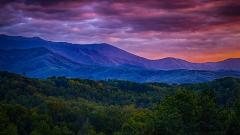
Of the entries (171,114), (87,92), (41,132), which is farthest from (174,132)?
(87,92)

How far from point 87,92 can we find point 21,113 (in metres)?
82.8

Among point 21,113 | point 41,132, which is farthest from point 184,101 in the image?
point 21,113

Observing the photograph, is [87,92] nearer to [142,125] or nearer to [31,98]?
[31,98]

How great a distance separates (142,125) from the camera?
167ft

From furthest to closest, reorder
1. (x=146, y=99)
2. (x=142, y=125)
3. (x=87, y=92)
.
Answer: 1. (x=87, y=92)
2. (x=146, y=99)
3. (x=142, y=125)

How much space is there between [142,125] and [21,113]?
45.8 metres

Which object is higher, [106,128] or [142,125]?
[142,125]

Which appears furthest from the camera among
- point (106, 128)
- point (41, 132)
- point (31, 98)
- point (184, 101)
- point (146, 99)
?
point (146, 99)

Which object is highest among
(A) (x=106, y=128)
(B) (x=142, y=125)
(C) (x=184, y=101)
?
(C) (x=184, y=101)

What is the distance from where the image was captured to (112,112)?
91.1 metres

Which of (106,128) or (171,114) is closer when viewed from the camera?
(171,114)

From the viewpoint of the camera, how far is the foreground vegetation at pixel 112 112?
42125 mm

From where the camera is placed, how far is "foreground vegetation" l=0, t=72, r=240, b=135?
42.1 meters

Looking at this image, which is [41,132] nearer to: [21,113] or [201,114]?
[21,113]
